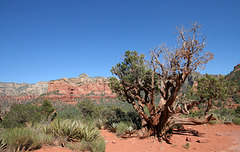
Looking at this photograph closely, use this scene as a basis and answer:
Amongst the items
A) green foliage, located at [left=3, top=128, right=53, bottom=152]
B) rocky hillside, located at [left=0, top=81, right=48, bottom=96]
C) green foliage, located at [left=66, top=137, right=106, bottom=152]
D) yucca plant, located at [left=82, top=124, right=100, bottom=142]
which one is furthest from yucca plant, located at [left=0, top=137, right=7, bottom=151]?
rocky hillside, located at [left=0, top=81, right=48, bottom=96]

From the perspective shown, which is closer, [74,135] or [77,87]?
[74,135]

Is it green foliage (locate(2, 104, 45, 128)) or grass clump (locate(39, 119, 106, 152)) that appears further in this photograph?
green foliage (locate(2, 104, 45, 128))

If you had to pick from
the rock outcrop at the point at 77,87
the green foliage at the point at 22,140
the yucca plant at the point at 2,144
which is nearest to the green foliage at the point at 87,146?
the green foliage at the point at 22,140

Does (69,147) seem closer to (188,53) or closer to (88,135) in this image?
(88,135)

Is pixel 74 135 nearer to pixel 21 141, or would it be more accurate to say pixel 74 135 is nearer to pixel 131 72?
pixel 21 141

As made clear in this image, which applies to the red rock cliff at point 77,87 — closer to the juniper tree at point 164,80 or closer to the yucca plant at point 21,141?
the juniper tree at point 164,80

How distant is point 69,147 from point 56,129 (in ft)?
4.41

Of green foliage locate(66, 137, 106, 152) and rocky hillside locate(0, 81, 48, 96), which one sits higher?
rocky hillside locate(0, 81, 48, 96)

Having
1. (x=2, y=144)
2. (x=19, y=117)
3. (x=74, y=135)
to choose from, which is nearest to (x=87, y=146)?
(x=74, y=135)

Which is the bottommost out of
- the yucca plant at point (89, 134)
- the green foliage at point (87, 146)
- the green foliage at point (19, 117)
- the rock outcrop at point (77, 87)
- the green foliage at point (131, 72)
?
the green foliage at point (87, 146)

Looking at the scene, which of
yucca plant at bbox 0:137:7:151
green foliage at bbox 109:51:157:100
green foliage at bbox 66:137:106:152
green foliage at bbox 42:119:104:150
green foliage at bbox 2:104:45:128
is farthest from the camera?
green foliage at bbox 109:51:157:100

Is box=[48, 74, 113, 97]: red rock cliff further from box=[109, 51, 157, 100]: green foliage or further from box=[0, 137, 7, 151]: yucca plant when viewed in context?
box=[0, 137, 7, 151]: yucca plant

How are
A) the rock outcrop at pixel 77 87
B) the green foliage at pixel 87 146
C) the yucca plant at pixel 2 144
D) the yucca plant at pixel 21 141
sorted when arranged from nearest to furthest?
the yucca plant at pixel 2 144 < the yucca plant at pixel 21 141 < the green foliage at pixel 87 146 < the rock outcrop at pixel 77 87

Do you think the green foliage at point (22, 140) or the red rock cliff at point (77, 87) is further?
the red rock cliff at point (77, 87)
